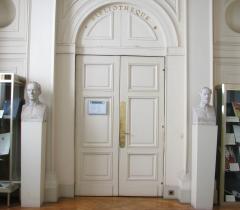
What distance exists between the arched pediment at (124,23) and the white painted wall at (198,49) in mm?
239

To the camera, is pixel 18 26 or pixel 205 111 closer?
pixel 205 111

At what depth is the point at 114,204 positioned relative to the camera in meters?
5.06

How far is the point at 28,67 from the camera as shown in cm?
539

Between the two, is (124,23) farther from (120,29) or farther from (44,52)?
(44,52)

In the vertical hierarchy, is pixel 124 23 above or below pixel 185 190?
above

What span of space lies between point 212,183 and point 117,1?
3.44 metres

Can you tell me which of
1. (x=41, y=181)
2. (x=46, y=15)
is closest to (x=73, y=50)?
(x=46, y=15)

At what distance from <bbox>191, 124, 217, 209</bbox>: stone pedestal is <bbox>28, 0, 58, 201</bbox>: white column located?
2.36m

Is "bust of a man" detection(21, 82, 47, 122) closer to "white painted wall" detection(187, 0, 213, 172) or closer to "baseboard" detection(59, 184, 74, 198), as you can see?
"baseboard" detection(59, 184, 74, 198)

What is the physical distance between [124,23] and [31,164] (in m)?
2.87

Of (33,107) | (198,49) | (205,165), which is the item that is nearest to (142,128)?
(205,165)

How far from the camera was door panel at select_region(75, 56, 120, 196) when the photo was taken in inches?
218

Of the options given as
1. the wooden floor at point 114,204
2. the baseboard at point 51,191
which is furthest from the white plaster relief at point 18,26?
the wooden floor at point 114,204

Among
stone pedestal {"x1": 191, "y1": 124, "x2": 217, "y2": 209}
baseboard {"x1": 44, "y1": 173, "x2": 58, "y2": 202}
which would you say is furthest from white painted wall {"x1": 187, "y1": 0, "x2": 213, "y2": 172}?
baseboard {"x1": 44, "y1": 173, "x2": 58, "y2": 202}
